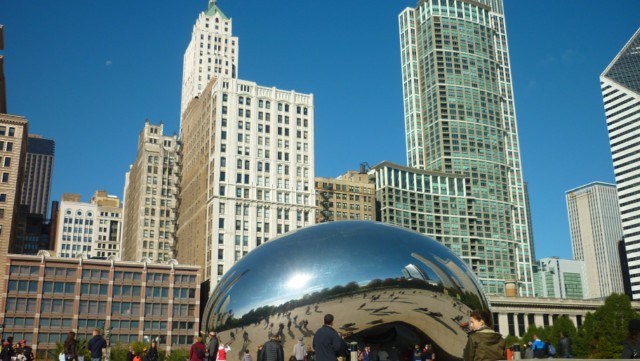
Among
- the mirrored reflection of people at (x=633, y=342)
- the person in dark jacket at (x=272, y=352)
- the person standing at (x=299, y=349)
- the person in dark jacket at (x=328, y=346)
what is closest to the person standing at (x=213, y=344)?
the person in dark jacket at (x=272, y=352)

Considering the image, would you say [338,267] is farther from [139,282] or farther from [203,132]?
[203,132]

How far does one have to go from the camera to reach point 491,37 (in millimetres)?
186750

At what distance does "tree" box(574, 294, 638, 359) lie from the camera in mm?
75938

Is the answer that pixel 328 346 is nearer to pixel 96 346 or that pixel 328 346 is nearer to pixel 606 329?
pixel 96 346

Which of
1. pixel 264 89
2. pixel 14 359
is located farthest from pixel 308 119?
pixel 14 359

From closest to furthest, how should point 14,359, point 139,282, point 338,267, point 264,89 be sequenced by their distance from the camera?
point 338,267 → point 14,359 → point 139,282 → point 264,89

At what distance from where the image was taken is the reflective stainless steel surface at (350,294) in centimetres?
1332

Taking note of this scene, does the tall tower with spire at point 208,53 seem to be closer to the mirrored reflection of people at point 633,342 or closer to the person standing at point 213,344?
the person standing at point 213,344

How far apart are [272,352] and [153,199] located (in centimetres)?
13210

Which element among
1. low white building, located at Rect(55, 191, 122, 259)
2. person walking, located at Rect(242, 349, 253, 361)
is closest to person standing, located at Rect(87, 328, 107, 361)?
person walking, located at Rect(242, 349, 253, 361)

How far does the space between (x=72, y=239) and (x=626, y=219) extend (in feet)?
538

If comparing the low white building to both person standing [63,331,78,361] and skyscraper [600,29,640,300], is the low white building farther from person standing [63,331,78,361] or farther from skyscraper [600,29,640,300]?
person standing [63,331,78,361]

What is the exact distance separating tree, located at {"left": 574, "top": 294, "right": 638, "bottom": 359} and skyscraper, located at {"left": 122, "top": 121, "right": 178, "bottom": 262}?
8008 cm

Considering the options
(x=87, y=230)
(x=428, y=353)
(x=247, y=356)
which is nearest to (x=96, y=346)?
(x=247, y=356)
